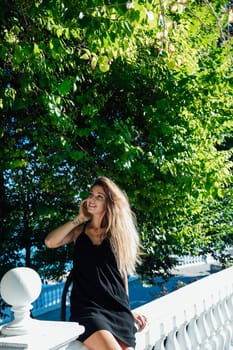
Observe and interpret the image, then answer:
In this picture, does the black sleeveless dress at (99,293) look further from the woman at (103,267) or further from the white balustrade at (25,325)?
the white balustrade at (25,325)

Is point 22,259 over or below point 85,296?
over

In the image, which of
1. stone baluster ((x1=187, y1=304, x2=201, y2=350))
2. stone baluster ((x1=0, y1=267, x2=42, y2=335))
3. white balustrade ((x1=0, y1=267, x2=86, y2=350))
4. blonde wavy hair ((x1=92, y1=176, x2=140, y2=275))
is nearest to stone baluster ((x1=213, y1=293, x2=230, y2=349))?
Answer: stone baluster ((x1=187, y1=304, x2=201, y2=350))

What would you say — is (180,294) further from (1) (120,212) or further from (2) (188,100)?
(2) (188,100)

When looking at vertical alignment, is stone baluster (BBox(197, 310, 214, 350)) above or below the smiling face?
below

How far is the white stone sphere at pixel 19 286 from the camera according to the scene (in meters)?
1.64

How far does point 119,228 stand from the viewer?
2850mm

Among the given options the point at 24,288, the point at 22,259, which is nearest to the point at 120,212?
the point at 24,288

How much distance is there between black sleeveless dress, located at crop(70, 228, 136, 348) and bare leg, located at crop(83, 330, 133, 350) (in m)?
0.03

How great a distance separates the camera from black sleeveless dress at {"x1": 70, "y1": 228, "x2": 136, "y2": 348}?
2432 mm

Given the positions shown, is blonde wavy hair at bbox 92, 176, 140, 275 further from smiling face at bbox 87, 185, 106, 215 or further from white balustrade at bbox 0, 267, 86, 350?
white balustrade at bbox 0, 267, 86, 350

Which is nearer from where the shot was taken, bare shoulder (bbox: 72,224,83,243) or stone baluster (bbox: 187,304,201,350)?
bare shoulder (bbox: 72,224,83,243)

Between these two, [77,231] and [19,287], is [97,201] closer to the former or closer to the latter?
[77,231]

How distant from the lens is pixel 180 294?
2902mm

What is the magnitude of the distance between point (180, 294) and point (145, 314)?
0.37m
